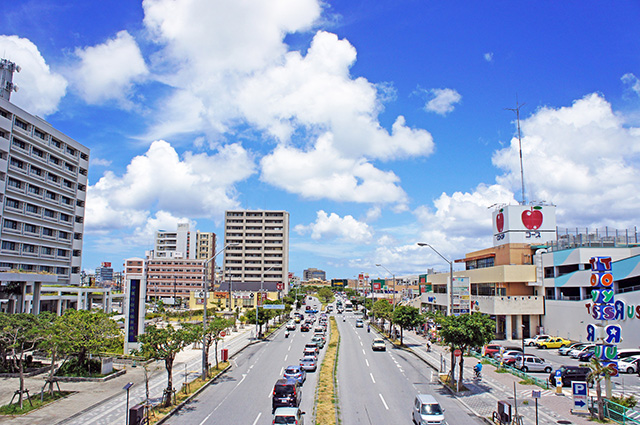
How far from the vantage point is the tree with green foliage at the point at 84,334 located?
108 feet

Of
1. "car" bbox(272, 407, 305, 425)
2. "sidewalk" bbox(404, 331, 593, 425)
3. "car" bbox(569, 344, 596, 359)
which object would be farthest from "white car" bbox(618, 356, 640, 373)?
"car" bbox(272, 407, 305, 425)

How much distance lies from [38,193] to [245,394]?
55.3m

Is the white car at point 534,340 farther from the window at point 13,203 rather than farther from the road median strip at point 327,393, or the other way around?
the window at point 13,203

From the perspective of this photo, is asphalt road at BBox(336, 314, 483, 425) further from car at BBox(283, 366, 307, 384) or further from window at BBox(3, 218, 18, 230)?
window at BBox(3, 218, 18, 230)

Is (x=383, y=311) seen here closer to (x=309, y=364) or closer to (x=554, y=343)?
(x=554, y=343)

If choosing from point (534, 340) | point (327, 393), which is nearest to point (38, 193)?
point (327, 393)

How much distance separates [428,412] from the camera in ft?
74.0

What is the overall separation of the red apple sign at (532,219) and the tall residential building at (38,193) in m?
72.7

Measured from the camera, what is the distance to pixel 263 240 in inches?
6088

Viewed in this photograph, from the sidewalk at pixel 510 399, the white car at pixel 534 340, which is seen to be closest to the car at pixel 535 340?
the white car at pixel 534 340

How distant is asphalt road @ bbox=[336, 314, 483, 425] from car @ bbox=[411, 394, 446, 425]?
1571 millimetres

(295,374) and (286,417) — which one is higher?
(286,417)

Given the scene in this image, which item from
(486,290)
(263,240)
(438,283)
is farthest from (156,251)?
(486,290)

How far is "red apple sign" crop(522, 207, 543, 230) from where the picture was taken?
2635 inches
